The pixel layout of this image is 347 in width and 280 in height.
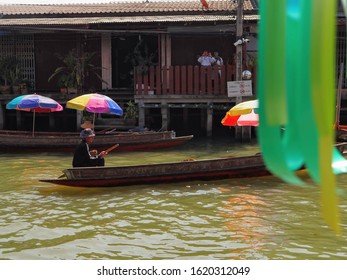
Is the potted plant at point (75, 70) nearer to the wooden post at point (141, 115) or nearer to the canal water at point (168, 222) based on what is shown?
the wooden post at point (141, 115)

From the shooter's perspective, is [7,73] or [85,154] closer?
[85,154]

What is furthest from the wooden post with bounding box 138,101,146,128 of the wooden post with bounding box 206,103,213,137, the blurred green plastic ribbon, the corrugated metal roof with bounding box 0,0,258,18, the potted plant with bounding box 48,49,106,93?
the blurred green plastic ribbon

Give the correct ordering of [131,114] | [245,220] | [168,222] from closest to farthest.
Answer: [168,222]
[245,220]
[131,114]

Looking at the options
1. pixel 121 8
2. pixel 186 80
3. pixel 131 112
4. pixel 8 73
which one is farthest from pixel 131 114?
pixel 121 8

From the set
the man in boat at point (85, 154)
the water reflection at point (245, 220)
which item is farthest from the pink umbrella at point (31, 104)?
the water reflection at point (245, 220)

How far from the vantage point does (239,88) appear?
15.6 metres

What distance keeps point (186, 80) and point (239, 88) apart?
2.28 m

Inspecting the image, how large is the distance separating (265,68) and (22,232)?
683 cm

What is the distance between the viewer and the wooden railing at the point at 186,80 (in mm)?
17062

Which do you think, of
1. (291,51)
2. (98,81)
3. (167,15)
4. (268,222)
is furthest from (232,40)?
(291,51)

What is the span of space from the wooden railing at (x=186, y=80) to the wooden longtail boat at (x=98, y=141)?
6.84ft

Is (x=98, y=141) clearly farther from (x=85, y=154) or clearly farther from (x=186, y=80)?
(x=85, y=154)

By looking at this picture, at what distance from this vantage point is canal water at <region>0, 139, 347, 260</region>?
6.64 m

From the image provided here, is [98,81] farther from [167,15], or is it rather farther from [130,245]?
[130,245]
